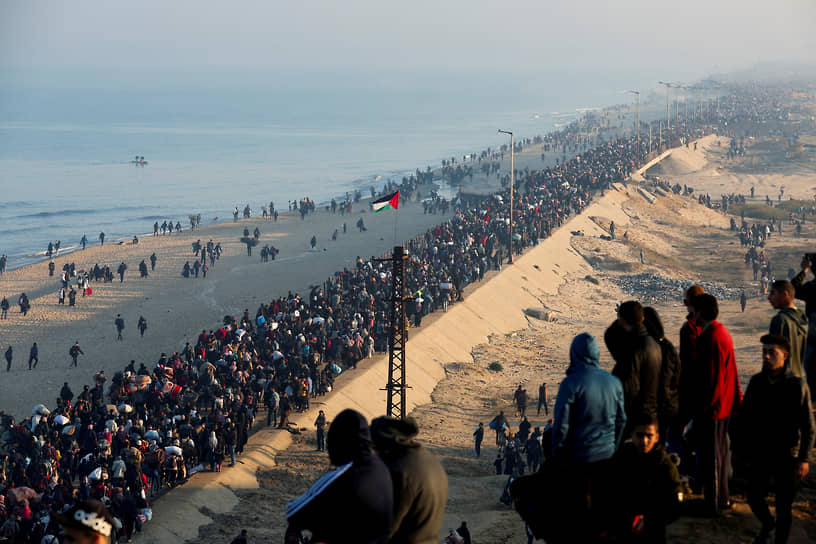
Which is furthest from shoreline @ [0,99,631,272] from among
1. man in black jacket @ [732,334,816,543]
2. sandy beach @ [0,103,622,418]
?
man in black jacket @ [732,334,816,543]

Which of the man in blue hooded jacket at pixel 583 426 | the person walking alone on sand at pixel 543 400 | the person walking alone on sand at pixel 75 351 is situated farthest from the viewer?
the person walking alone on sand at pixel 75 351

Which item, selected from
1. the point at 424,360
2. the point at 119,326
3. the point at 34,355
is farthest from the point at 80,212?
the point at 424,360

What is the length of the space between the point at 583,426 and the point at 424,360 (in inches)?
1076

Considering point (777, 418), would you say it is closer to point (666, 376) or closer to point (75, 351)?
point (666, 376)

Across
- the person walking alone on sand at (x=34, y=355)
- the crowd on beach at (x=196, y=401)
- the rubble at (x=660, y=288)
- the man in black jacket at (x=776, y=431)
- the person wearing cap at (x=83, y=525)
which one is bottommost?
Result: the person walking alone on sand at (x=34, y=355)

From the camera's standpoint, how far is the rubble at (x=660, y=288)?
164 ft

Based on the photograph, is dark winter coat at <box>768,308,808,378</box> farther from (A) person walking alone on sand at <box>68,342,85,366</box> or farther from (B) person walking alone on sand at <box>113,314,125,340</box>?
(B) person walking alone on sand at <box>113,314,125,340</box>

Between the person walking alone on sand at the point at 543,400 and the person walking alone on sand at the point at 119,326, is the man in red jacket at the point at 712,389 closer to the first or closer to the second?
the person walking alone on sand at the point at 543,400

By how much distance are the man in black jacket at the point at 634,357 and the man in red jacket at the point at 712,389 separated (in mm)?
606

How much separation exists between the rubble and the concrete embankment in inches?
122

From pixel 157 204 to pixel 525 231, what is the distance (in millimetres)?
64938

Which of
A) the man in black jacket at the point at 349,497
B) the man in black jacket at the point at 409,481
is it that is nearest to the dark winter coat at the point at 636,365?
the man in black jacket at the point at 409,481

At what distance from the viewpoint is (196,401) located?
1009 inches

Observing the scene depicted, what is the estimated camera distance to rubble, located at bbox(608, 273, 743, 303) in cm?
4984
